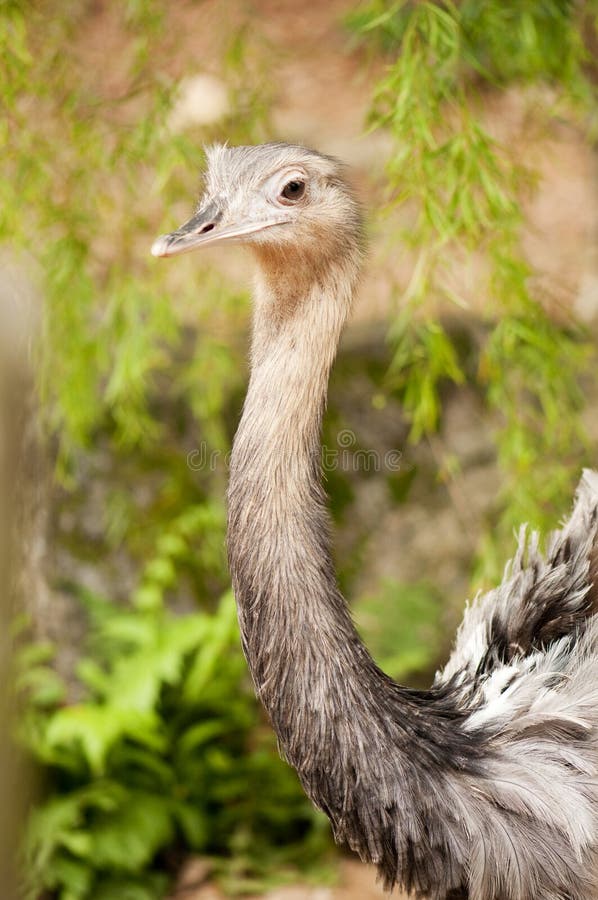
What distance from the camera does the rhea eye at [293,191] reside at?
2.24m

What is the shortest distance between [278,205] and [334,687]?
0.92m

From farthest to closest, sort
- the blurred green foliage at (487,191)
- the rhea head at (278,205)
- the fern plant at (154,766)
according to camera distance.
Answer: the fern plant at (154,766)
the blurred green foliage at (487,191)
the rhea head at (278,205)

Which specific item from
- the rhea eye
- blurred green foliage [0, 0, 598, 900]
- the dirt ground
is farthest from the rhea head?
the dirt ground

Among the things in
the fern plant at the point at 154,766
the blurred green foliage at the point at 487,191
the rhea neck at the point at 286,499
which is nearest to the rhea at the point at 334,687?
the rhea neck at the point at 286,499

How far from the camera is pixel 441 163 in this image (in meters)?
2.90

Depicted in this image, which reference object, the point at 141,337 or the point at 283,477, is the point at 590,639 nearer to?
the point at 283,477

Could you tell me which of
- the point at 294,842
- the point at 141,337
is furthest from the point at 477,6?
the point at 294,842

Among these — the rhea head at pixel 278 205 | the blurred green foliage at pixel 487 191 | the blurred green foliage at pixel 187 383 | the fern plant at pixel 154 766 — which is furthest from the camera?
the fern plant at pixel 154 766

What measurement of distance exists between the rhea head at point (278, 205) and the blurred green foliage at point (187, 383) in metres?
0.32

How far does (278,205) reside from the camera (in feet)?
7.34

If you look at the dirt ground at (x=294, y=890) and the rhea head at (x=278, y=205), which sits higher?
the rhea head at (x=278, y=205)

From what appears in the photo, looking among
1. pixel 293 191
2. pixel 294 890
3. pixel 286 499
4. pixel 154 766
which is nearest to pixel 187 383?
pixel 154 766

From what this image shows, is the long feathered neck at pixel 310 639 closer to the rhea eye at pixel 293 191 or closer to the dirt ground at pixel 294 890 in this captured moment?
the rhea eye at pixel 293 191

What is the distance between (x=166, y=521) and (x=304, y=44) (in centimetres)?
376
